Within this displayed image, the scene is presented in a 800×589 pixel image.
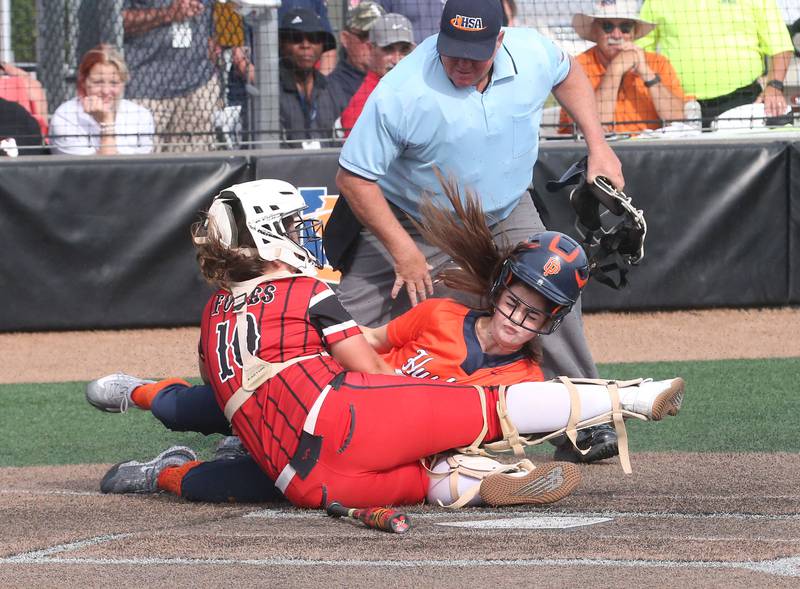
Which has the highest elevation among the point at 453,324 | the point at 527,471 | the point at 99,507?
the point at 453,324

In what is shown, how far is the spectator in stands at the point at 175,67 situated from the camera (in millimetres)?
9289

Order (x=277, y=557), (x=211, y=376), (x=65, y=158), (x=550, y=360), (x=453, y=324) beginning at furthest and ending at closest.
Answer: (x=65, y=158), (x=550, y=360), (x=453, y=324), (x=211, y=376), (x=277, y=557)

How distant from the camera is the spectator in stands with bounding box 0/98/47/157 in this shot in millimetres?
8953

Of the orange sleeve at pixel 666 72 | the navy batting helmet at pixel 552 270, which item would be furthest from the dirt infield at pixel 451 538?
the orange sleeve at pixel 666 72

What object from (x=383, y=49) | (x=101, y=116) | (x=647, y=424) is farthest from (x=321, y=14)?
(x=647, y=424)

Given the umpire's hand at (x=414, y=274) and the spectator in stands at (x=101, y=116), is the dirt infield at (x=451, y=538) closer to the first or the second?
the umpire's hand at (x=414, y=274)

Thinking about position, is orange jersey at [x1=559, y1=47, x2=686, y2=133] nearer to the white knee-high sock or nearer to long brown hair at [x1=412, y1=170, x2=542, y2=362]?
long brown hair at [x1=412, y1=170, x2=542, y2=362]

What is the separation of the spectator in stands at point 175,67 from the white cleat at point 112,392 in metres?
4.66

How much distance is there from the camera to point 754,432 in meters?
5.78

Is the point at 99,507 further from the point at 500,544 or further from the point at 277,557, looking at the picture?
the point at 500,544

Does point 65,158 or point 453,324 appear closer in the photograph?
point 453,324

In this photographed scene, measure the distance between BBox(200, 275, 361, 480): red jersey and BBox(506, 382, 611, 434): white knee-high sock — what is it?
0.57 meters

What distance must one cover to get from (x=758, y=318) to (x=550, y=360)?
4247 mm

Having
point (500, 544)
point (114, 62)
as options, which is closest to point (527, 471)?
point (500, 544)
